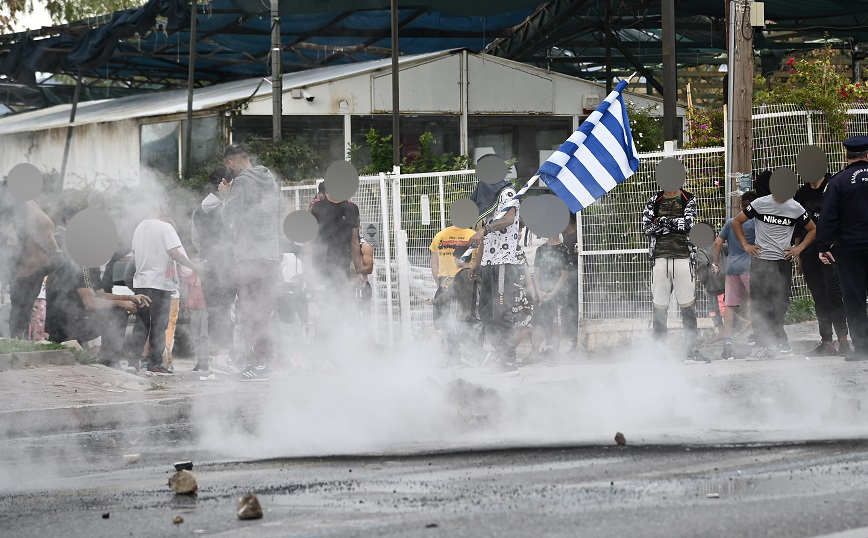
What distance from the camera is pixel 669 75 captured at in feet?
40.6

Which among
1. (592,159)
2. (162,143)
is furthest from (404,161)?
(592,159)

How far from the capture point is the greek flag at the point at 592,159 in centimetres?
839

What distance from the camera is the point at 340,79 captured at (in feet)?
68.4

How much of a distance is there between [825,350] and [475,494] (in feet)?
20.3

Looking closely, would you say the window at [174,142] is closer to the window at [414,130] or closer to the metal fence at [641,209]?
the window at [414,130]

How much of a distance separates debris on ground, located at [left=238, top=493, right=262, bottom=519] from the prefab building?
1635 cm

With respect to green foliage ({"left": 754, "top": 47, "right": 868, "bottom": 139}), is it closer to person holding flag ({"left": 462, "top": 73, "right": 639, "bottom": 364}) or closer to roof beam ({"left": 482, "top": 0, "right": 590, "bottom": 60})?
person holding flag ({"left": 462, "top": 73, "right": 639, "bottom": 364})

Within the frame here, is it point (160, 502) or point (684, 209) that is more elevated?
point (684, 209)

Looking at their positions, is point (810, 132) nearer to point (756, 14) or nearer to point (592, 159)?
point (756, 14)

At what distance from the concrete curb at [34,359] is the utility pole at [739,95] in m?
6.23

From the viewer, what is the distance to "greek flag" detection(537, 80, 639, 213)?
8391 millimetres

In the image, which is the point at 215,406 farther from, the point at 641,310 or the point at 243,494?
the point at 641,310

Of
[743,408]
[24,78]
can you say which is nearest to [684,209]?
[743,408]

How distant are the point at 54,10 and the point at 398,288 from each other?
18969mm
